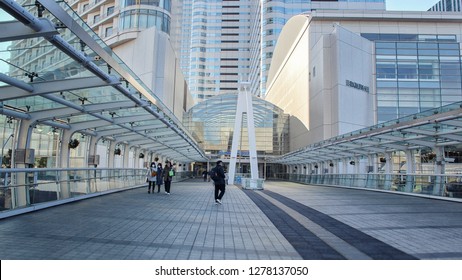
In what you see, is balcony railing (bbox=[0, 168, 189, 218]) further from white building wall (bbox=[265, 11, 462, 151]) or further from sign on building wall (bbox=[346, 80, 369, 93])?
sign on building wall (bbox=[346, 80, 369, 93])

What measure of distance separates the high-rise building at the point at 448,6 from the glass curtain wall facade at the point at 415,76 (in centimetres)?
4202

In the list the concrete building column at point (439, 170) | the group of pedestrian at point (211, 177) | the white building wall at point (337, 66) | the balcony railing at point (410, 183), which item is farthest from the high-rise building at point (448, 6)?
the group of pedestrian at point (211, 177)

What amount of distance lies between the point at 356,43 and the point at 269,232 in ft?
127

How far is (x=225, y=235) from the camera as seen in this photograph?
6.09 metres

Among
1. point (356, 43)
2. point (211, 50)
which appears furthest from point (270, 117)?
point (211, 50)

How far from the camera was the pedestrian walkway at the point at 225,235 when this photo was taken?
4.69 metres

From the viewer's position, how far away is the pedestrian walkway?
4691 mm

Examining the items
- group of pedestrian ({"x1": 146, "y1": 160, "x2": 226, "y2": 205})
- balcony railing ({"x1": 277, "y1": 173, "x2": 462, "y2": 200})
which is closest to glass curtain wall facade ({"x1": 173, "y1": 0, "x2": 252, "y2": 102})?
balcony railing ({"x1": 277, "y1": 173, "x2": 462, "y2": 200})

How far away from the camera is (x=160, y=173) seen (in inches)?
615

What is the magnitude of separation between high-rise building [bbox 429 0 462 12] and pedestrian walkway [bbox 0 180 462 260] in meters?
82.9

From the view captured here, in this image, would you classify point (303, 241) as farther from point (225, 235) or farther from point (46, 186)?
point (46, 186)

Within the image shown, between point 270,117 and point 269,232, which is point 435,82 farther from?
point 269,232

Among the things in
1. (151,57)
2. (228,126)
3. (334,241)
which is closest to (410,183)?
(334,241)

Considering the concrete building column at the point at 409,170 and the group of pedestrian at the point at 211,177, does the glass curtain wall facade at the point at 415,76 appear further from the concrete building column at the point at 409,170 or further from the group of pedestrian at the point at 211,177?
the group of pedestrian at the point at 211,177
